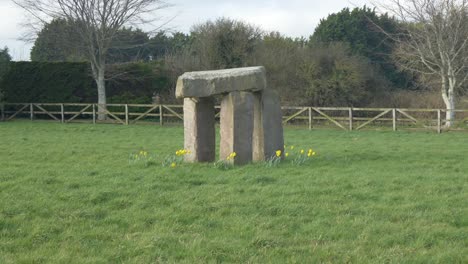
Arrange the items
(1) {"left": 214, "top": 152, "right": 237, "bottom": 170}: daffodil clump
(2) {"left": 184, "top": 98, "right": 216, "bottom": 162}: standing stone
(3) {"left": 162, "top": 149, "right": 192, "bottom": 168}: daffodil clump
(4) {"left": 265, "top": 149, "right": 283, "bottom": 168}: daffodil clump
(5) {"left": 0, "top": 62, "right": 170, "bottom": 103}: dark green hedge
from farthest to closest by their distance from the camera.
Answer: (5) {"left": 0, "top": 62, "right": 170, "bottom": 103}: dark green hedge, (2) {"left": 184, "top": 98, "right": 216, "bottom": 162}: standing stone, (3) {"left": 162, "top": 149, "right": 192, "bottom": 168}: daffodil clump, (4) {"left": 265, "top": 149, "right": 283, "bottom": 168}: daffodil clump, (1) {"left": 214, "top": 152, "right": 237, "bottom": 170}: daffodil clump

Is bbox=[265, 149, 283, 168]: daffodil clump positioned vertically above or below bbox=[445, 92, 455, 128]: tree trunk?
below

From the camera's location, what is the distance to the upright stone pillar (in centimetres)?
1083

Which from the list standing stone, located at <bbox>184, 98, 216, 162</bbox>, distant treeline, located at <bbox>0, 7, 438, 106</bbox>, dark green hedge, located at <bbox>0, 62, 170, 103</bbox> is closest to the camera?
standing stone, located at <bbox>184, 98, 216, 162</bbox>

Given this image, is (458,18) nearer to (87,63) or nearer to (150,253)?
(87,63)

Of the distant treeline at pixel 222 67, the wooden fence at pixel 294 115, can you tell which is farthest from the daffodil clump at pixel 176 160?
the distant treeline at pixel 222 67

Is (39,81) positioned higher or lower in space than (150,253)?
higher

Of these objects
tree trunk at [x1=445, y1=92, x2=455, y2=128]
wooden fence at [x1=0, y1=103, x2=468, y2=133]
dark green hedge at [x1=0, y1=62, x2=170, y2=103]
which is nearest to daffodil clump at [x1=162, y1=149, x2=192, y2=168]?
wooden fence at [x1=0, y1=103, x2=468, y2=133]

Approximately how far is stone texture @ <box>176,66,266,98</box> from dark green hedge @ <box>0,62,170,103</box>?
18.7m

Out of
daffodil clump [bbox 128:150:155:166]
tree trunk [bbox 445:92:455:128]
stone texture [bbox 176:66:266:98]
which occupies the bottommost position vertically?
daffodil clump [bbox 128:150:155:166]

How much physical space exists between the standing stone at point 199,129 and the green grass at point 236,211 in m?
0.83

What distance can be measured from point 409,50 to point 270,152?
1541cm

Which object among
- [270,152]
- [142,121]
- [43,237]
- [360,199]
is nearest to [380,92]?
[142,121]

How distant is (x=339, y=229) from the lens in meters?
6.00

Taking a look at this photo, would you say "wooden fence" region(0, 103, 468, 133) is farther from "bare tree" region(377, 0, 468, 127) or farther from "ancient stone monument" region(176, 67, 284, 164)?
"ancient stone monument" region(176, 67, 284, 164)
